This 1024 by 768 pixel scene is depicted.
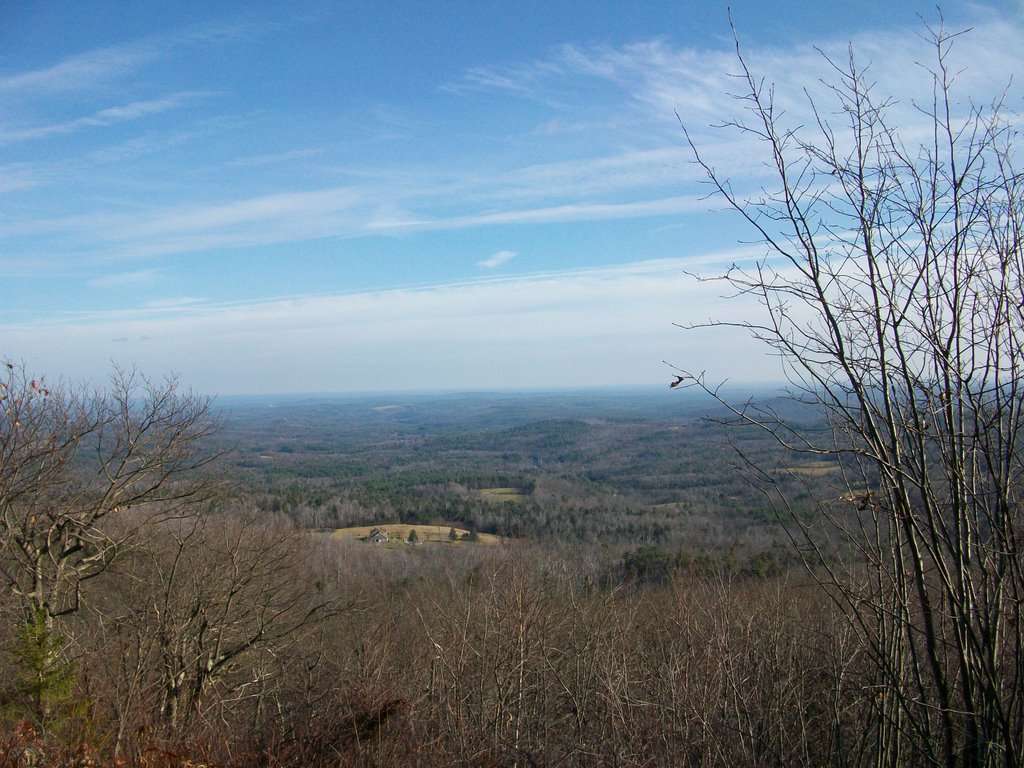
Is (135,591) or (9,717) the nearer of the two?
(9,717)

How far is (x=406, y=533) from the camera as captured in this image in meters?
39.8

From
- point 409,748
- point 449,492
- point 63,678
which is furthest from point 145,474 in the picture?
point 449,492

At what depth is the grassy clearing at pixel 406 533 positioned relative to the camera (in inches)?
1408

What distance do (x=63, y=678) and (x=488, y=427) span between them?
349ft

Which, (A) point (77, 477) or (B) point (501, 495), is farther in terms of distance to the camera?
(B) point (501, 495)

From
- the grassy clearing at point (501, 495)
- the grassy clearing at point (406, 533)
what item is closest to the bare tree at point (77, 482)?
the grassy clearing at point (406, 533)

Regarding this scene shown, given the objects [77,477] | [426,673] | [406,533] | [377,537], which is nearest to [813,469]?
[426,673]

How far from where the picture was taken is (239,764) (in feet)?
17.6

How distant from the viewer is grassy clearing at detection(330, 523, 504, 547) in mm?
35772

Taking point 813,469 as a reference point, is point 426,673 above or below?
below

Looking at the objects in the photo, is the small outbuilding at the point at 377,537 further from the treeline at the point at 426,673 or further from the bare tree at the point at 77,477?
the bare tree at the point at 77,477

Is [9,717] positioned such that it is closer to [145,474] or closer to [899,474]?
[145,474]

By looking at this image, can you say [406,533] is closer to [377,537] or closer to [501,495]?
[377,537]

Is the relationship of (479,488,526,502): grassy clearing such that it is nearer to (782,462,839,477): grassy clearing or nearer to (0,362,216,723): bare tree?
(0,362,216,723): bare tree
